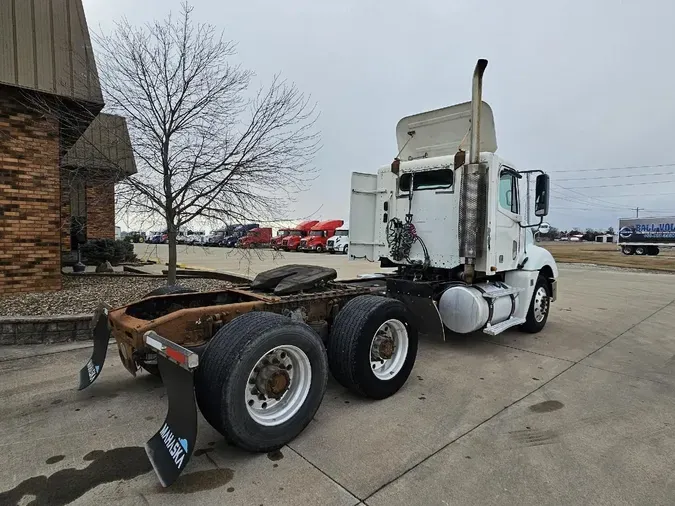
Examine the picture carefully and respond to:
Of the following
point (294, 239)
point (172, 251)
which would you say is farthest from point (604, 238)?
point (172, 251)

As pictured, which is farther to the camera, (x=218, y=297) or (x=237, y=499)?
(x=218, y=297)

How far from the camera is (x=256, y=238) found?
28.6ft

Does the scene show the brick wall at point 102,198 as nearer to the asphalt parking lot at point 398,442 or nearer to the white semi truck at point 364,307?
the asphalt parking lot at point 398,442

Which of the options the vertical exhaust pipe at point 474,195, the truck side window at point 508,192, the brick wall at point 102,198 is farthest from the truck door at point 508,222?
the brick wall at point 102,198

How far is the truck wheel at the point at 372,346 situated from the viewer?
378 centimetres

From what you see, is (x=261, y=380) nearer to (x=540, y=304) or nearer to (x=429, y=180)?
(x=429, y=180)

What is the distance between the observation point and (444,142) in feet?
20.8

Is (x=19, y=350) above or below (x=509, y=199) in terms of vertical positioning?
below

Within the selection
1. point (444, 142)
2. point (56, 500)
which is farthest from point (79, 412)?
point (444, 142)

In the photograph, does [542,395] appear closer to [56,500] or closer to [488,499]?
[488,499]

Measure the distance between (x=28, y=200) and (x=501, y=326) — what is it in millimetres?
7982

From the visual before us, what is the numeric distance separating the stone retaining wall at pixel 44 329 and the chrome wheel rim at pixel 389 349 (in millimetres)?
4128

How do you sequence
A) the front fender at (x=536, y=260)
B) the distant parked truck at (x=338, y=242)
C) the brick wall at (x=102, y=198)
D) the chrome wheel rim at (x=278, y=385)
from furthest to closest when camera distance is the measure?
the distant parked truck at (x=338, y=242)
the brick wall at (x=102, y=198)
the front fender at (x=536, y=260)
the chrome wheel rim at (x=278, y=385)

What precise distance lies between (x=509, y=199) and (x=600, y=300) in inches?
251
